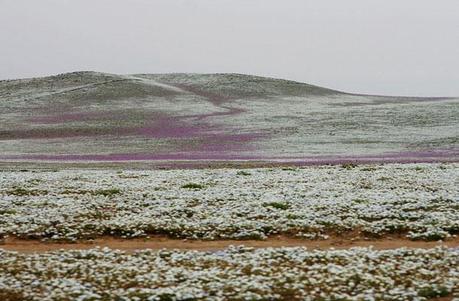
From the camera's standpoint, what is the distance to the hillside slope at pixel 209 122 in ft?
186

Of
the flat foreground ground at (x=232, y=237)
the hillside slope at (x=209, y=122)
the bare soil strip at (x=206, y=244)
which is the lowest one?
the bare soil strip at (x=206, y=244)

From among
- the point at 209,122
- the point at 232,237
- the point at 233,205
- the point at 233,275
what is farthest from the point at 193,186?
the point at 209,122

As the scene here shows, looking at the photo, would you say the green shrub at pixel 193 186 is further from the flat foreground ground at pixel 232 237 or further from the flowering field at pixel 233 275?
the flowering field at pixel 233 275

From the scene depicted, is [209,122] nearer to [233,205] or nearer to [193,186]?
[193,186]

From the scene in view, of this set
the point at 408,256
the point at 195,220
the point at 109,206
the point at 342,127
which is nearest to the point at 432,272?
the point at 408,256

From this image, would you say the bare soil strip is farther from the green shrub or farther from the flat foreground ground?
the green shrub

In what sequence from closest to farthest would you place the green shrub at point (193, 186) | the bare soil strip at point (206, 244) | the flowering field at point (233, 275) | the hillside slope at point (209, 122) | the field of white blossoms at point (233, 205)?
the flowering field at point (233, 275) → the bare soil strip at point (206, 244) → the field of white blossoms at point (233, 205) → the green shrub at point (193, 186) → the hillside slope at point (209, 122)

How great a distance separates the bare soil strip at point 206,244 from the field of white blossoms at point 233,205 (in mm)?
468

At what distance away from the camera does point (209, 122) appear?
8038cm

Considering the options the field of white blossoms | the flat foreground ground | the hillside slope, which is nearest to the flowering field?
the flat foreground ground

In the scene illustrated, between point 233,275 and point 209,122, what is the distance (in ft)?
217

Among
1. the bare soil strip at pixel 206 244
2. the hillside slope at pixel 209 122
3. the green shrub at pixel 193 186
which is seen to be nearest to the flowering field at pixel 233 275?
the bare soil strip at pixel 206 244

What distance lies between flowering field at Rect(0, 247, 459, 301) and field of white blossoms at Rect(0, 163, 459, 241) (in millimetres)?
3374

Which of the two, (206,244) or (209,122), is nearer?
(206,244)
